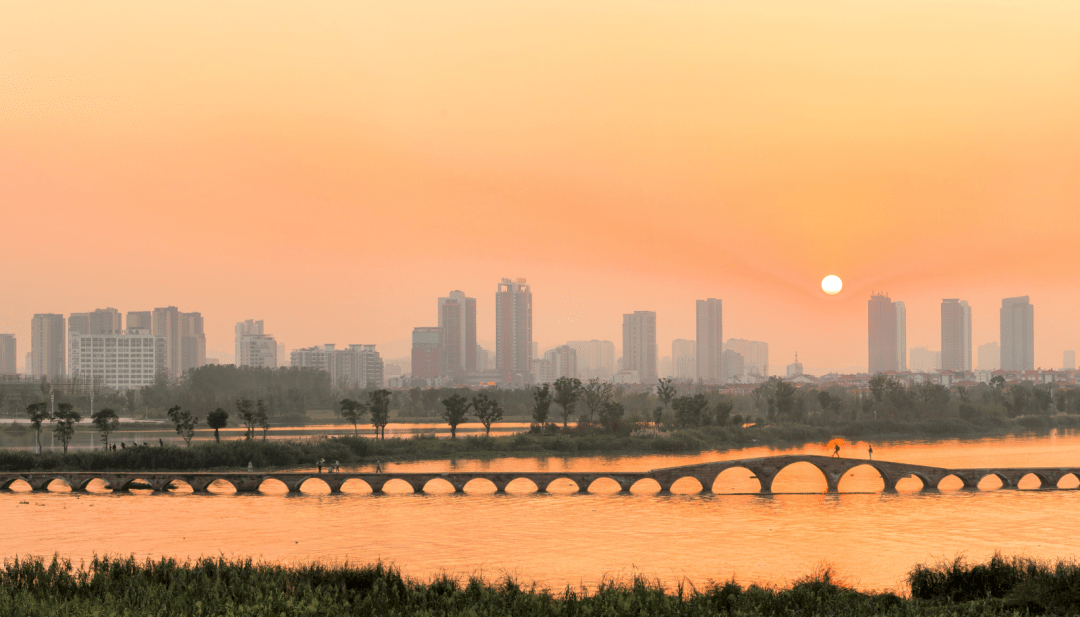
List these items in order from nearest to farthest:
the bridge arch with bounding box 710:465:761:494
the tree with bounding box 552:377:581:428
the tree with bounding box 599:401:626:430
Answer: the bridge arch with bounding box 710:465:761:494
the tree with bounding box 599:401:626:430
the tree with bounding box 552:377:581:428

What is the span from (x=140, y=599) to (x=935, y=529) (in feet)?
118

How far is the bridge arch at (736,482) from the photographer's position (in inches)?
2414

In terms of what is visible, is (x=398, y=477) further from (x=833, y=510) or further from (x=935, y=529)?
(x=935, y=529)

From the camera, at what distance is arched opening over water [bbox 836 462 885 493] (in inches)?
2428

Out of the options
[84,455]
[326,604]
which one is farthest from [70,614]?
[84,455]

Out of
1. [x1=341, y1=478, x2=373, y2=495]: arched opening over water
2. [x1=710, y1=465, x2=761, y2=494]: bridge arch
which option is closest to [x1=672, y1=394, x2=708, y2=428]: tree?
[x1=710, y1=465, x2=761, y2=494]: bridge arch

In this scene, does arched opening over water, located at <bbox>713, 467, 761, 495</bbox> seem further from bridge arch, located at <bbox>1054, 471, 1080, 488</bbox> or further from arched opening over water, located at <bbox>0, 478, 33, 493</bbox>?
arched opening over water, located at <bbox>0, 478, 33, 493</bbox>

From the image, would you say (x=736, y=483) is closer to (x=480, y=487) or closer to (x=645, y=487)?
(x=645, y=487)

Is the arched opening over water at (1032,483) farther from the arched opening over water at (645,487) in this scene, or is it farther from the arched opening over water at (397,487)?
the arched opening over water at (397,487)

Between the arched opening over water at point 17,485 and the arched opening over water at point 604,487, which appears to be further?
the arched opening over water at point 17,485

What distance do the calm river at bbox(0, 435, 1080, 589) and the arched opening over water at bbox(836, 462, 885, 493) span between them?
0.31 m

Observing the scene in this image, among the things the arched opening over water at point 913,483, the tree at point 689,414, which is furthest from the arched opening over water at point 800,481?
the tree at point 689,414

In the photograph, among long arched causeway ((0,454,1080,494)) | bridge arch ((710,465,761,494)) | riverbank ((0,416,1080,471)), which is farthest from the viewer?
riverbank ((0,416,1080,471))

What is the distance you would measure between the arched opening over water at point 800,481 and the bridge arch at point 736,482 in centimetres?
134
